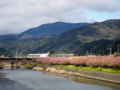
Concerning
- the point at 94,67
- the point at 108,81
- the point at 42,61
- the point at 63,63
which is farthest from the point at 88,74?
the point at 42,61

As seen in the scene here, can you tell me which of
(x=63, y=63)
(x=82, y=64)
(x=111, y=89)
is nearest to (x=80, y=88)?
(x=111, y=89)

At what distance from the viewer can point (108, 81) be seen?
66.2 metres

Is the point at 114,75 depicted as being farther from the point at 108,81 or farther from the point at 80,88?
the point at 80,88

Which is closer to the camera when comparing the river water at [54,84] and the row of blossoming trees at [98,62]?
the river water at [54,84]

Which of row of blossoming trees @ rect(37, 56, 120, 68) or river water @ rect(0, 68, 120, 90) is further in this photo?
row of blossoming trees @ rect(37, 56, 120, 68)

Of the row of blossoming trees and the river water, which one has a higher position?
the row of blossoming trees

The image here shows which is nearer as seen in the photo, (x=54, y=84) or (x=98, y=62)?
(x=54, y=84)

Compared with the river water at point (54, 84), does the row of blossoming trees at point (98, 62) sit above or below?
above

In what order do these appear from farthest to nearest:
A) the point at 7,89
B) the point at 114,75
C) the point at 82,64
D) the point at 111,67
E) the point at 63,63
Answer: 1. the point at 63,63
2. the point at 82,64
3. the point at 111,67
4. the point at 114,75
5. the point at 7,89

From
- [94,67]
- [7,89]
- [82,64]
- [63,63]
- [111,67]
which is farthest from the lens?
[63,63]

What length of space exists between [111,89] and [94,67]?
3191 centimetres

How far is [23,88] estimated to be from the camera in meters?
56.9

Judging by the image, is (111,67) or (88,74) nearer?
(111,67)

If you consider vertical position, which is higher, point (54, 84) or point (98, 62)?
point (98, 62)
